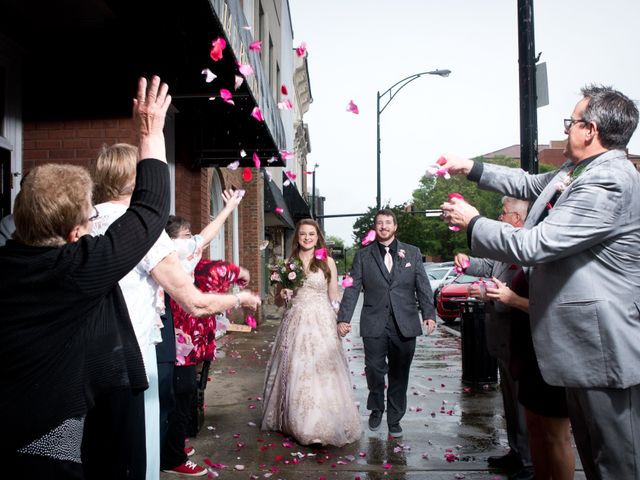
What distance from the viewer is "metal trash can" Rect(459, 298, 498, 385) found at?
8.10 m

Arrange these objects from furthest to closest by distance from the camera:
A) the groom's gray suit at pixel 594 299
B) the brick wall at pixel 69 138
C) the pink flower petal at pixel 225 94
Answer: the pink flower petal at pixel 225 94, the brick wall at pixel 69 138, the groom's gray suit at pixel 594 299

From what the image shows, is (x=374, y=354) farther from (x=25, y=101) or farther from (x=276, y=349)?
(x=25, y=101)

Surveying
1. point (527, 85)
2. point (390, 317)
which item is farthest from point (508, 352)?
point (527, 85)

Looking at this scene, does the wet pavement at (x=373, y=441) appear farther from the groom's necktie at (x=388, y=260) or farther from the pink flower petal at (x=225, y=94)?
the pink flower petal at (x=225, y=94)

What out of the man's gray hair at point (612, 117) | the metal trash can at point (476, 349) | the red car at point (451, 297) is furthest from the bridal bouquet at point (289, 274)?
the red car at point (451, 297)

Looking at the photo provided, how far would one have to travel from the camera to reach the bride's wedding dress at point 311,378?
5574 mm

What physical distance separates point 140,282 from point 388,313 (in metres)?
3.76

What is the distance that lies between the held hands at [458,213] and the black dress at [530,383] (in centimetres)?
104

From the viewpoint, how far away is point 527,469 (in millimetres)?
4605

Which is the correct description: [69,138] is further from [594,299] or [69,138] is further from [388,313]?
[594,299]

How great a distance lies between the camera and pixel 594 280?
2.67 meters

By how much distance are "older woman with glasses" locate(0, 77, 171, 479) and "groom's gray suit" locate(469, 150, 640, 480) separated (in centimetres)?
164

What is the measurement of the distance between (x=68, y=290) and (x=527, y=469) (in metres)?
3.97

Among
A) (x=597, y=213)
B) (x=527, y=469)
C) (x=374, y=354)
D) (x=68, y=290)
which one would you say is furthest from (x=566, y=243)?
(x=374, y=354)
